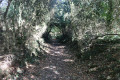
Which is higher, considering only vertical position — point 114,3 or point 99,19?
point 114,3

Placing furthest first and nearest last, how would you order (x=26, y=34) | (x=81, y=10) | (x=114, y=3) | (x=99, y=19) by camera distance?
(x=81, y=10) < (x=99, y=19) < (x=26, y=34) < (x=114, y=3)

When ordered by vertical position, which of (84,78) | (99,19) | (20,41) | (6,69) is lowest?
(84,78)

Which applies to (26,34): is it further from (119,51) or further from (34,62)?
(119,51)

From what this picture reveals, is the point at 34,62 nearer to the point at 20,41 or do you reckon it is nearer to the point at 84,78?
the point at 20,41

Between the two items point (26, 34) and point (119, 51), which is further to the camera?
point (26, 34)

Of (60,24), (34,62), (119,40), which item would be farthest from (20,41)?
(60,24)

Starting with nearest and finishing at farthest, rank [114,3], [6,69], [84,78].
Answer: [6,69] → [114,3] → [84,78]

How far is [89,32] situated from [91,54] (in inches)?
70.2

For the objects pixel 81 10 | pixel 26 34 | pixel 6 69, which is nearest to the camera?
pixel 6 69

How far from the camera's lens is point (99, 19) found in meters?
8.77

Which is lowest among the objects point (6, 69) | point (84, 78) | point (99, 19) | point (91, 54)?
point (84, 78)

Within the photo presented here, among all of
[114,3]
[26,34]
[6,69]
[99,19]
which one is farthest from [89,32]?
[6,69]

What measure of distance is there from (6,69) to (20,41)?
10.0 ft

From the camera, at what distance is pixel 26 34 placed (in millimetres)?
8086
